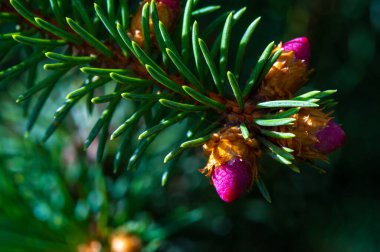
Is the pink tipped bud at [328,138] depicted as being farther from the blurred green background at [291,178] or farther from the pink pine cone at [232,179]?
the blurred green background at [291,178]

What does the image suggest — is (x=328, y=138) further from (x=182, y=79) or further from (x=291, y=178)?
(x=291, y=178)

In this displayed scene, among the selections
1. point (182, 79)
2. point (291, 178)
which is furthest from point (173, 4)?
point (291, 178)

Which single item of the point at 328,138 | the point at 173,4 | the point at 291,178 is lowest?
the point at 291,178

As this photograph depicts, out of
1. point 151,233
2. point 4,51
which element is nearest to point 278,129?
point 4,51

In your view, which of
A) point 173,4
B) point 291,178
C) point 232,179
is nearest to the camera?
point 232,179

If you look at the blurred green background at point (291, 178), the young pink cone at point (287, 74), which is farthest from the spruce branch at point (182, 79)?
the blurred green background at point (291, 178)

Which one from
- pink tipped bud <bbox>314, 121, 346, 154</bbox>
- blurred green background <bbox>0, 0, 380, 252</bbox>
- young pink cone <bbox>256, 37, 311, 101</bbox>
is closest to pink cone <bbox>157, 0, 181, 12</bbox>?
young pink cone <bbox>256, 37, 311, 101</bbox>

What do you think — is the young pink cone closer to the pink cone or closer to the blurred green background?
the pink cone
